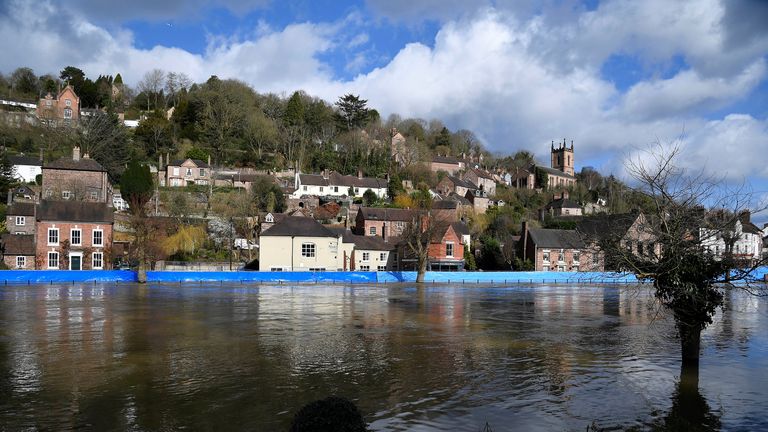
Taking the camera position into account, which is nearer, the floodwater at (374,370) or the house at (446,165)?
the floodwater at (374,370)

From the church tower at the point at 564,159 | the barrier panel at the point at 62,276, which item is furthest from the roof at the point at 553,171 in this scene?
the barrier panel at the point at 62,276

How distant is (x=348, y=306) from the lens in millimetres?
36719

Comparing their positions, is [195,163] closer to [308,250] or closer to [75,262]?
[75,262]

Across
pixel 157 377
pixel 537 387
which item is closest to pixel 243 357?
pixel 157 377

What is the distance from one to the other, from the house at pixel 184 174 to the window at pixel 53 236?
32109 millimetres

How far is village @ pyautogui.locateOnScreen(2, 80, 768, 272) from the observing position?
6259 cm

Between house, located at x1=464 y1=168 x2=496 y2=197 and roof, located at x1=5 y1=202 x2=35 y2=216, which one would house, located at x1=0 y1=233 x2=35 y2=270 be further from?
house, located at x1=464 y1=168 x2=496 y2=197

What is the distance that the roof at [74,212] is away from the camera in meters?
60.5

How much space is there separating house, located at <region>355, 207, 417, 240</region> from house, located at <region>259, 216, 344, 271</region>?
12.1m

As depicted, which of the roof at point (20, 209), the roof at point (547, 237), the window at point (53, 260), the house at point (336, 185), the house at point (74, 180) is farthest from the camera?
the house at point (336, 185)

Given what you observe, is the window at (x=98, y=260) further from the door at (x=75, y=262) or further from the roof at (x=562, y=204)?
the roof at (x=562, y=204)

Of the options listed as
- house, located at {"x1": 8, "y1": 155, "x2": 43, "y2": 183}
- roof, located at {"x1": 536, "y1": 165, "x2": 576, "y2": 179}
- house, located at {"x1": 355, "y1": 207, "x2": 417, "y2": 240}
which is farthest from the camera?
roof, located at {"x1": 536, "y1": 165, "x2": 576, "y2": 179}

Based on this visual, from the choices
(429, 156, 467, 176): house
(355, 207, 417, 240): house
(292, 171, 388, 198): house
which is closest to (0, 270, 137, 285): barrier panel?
(355, 207, 417, 240): house

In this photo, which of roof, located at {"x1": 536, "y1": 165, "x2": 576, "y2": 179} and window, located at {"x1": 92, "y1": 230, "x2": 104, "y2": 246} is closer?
window, located at {"x1": 92, "y1": 230, "x2": 104, "y2": 246}
